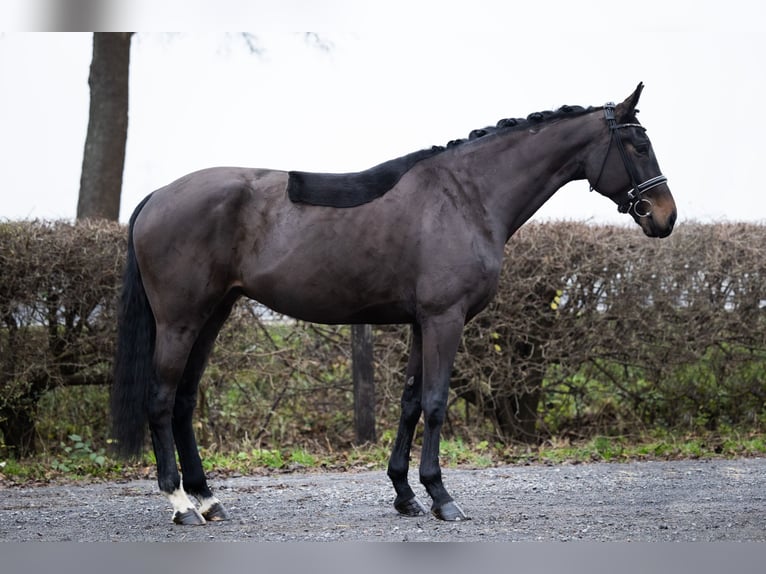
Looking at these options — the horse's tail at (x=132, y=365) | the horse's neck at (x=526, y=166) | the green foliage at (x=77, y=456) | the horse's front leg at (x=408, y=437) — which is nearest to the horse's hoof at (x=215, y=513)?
the horse's tail at (x=132, y=365)

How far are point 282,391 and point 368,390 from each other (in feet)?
2.82

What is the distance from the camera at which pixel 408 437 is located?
5.84 m

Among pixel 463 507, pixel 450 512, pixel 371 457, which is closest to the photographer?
pixel 450 512

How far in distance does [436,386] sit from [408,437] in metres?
0.53

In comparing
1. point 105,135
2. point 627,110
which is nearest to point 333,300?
point 627,110

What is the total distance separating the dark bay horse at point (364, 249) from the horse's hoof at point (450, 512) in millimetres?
12

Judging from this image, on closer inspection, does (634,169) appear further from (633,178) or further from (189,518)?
(189,518)

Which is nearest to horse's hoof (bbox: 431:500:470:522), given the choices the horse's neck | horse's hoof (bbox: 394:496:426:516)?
horse's hoof (bbox: 394:496:426:516)

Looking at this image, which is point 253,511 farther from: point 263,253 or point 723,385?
point 723,385

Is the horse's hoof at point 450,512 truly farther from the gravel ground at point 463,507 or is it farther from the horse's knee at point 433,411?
the horse's knee at point 433,411

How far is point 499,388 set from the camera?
8.91 m

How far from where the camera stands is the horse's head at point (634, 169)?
5652 mm

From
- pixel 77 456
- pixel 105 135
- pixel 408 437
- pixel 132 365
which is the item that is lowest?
pixel 77 456

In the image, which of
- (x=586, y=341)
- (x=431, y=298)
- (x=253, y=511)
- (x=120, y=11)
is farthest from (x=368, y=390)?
(x=120, y=11)
